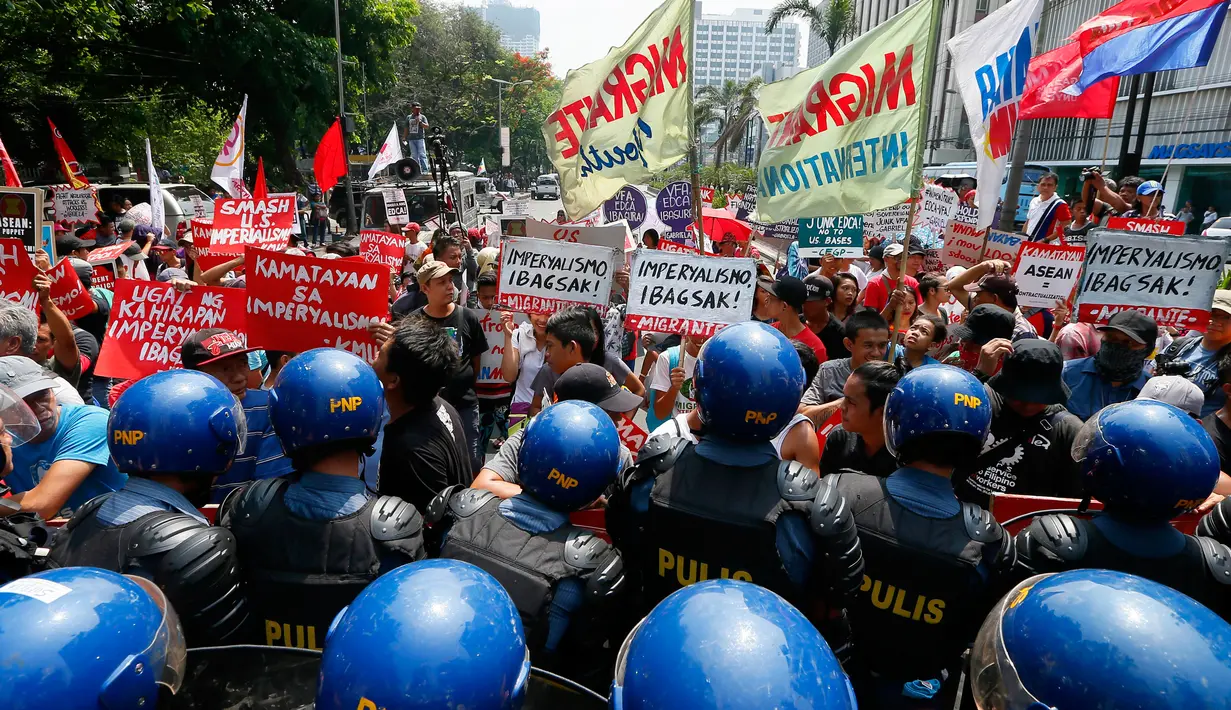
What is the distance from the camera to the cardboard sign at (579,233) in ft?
26.3

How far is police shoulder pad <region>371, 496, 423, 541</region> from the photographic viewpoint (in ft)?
7.05

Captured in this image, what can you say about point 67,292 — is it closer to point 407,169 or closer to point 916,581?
point 916,581

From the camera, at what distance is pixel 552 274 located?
5.40 m

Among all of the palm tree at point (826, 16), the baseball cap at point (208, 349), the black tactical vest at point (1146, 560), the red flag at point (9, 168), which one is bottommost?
the black tactical vest at point (1146, 560)

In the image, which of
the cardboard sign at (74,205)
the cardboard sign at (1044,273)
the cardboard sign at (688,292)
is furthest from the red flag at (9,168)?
the cardboard sign at (1044,273)

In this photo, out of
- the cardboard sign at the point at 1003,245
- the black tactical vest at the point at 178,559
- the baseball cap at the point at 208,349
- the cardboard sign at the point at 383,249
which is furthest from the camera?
the cardboard sign at the point at 383,249

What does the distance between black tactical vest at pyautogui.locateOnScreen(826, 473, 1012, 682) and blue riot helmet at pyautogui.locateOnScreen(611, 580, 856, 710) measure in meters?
1.15

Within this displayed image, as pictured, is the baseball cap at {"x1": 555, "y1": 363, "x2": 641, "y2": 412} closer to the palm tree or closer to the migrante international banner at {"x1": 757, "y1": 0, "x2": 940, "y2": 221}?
the migrante international banner at {"x1": 757, "y1": 0, "x2": 940, "y2": 221}

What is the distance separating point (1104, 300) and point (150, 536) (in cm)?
502

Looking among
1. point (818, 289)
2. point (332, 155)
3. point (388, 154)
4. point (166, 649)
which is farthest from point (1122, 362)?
point (388, 154)

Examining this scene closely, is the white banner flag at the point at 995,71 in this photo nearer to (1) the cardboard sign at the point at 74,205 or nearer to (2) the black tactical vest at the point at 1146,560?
(2) the black tactical vest at the point at 1146,560

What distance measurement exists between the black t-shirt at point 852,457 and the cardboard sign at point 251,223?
18.5ft

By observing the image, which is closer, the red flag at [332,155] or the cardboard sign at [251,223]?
the cardboard sign at [251,223]

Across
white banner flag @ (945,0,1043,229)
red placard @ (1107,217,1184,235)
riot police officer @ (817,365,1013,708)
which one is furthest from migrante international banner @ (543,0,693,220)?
red placard @ (1107,217,1184,235)
